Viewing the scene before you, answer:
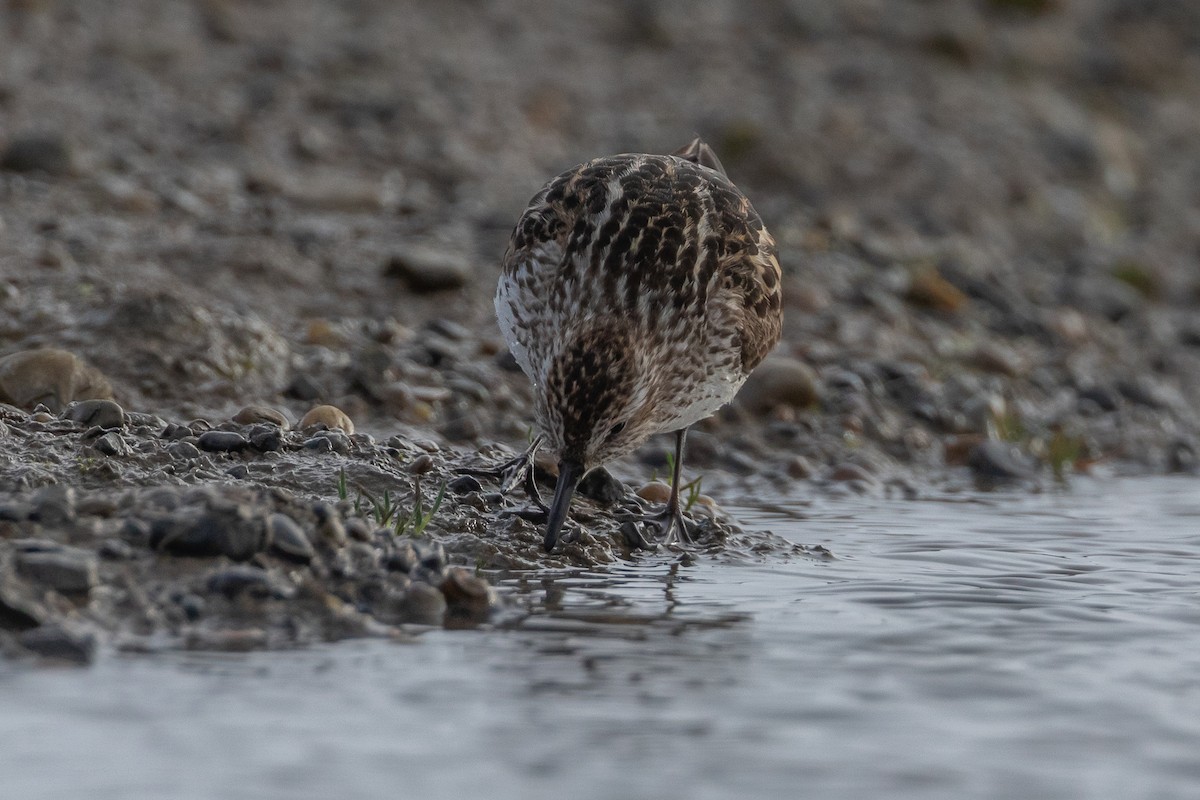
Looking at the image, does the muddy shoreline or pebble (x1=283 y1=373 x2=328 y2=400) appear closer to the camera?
the muddy shoreline

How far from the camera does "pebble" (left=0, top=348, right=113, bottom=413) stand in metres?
8.28

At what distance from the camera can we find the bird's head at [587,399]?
689 centimetres

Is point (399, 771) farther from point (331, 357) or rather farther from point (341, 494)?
point (331, 357)

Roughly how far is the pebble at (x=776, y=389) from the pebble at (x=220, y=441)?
4.07 meters

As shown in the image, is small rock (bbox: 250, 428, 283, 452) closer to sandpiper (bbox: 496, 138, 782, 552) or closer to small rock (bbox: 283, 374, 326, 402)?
sandpiper (bbox: 496, 138, 782, 552)

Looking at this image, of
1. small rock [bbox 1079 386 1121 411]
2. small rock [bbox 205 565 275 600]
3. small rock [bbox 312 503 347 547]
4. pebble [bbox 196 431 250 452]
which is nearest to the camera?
small rock [bbox 205 565 275 600]

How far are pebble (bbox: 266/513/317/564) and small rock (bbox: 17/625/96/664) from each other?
0.92 metres

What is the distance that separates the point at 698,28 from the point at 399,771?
16.8 meters

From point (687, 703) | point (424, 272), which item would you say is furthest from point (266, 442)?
point (424, 272)

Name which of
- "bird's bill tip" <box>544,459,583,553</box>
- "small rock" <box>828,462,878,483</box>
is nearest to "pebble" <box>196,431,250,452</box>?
"bird's bill tip" <box>544,459,583,553</box>

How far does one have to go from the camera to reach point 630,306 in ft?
24.3

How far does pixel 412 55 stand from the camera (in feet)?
57.7

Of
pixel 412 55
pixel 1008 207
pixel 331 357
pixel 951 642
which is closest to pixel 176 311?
pixel 331 357

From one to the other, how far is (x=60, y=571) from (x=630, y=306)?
2.84m
